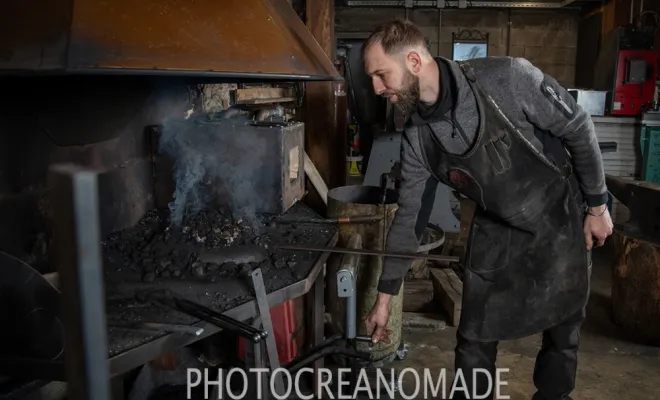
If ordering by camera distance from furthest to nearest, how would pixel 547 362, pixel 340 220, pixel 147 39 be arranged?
pixel 340 220, pixel 547 362, pixel 147 39

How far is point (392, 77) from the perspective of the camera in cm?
177

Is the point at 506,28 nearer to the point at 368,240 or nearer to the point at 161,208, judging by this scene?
the point at 368,240

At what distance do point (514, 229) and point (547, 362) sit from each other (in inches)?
22.6

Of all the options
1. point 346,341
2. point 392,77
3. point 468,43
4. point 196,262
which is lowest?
point 346,341

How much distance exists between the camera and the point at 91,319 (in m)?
0.53

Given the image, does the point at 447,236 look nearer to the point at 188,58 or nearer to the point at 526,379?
the point at 526,379

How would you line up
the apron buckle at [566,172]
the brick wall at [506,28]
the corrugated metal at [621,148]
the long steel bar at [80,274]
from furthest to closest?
the brick wall at [506,28] → the corrugated metal at [621,148] → the apron buckle at [566,172] → the long steel bar at [80,274]

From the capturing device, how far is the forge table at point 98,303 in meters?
0.50

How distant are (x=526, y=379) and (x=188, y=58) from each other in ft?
7.43

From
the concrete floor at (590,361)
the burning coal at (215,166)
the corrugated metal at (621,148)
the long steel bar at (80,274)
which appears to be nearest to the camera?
the long steel bar at (80,274)

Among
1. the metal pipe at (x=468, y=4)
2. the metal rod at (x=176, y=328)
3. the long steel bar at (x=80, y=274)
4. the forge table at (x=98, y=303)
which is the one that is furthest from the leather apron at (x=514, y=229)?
the metal pipe at (x=468, y=4)

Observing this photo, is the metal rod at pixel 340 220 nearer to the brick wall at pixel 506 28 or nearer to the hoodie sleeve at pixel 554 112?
the hoodie sleeve at pixel 554 112

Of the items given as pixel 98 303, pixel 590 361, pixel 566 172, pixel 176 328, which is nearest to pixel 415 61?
pixel 566 172

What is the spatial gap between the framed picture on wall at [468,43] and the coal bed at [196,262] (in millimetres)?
6557
